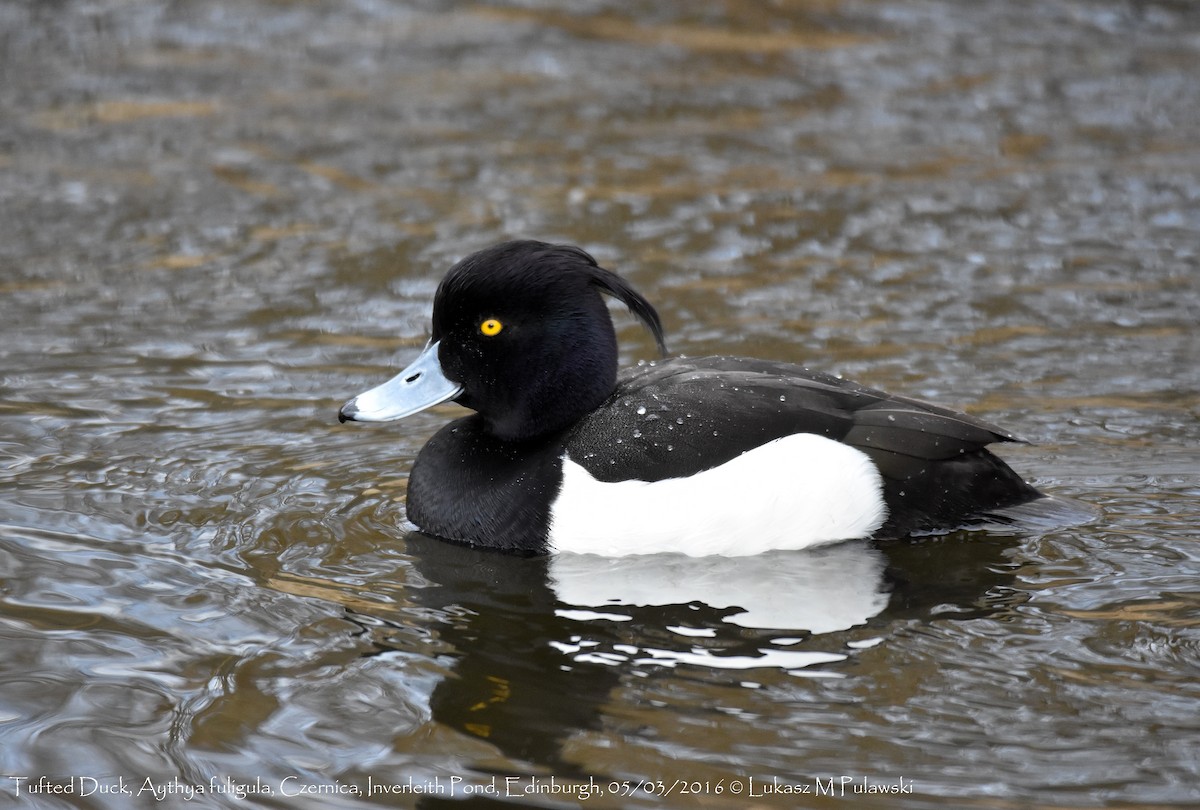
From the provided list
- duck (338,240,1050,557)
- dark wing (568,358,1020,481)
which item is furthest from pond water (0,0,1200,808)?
dark wing (568,358,1020,481)

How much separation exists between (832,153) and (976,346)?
301 cm

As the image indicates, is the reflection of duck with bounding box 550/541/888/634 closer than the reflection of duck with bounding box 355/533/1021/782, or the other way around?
the reflection of duck with bounding box 355/533/1021/782

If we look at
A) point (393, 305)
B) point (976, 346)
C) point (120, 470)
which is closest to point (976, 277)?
point (976, 346)

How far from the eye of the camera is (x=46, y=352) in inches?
269

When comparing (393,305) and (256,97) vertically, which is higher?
(256,97)

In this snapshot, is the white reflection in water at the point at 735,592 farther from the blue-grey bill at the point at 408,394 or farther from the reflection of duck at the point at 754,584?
the blue-grey bill at the point at 408,394

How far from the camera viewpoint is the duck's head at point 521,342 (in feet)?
16.8

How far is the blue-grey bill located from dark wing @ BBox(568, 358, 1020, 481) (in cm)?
51

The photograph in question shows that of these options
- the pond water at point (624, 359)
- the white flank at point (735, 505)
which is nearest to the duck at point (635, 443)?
the white flank at point (735, 505)

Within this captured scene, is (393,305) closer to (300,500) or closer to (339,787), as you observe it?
(300,500)

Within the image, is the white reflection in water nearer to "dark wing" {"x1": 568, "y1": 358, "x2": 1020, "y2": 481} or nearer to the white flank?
the white flank

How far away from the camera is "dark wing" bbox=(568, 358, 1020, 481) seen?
4.90 meters

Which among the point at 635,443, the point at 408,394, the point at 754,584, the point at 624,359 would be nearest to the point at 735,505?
the point at 754,584

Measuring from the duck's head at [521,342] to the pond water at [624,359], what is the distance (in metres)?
0.53
